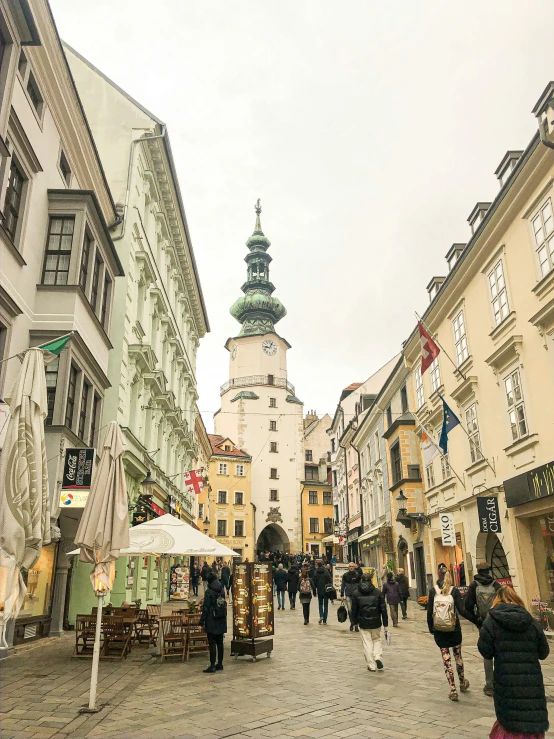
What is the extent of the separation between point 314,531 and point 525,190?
57.9m

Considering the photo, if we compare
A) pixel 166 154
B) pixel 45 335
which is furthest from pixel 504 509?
pixel 166 154

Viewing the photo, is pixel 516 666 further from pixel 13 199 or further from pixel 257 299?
pixel 257 299

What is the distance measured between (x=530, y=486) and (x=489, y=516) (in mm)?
2865

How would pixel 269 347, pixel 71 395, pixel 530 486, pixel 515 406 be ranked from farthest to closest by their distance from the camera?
1. pixel 269 347
2. pixel 515 406
3. pixel 71 395
4. pixel 530 486

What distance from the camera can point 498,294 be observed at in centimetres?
1756

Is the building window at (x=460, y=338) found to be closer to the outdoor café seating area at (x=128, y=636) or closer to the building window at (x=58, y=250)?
the outdoor café seating area at (x=128, y=636)

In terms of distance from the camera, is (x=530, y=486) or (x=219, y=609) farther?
(x=530, y=486)

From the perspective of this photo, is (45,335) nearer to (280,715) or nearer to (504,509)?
(280,715)

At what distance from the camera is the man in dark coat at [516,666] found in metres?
4.79

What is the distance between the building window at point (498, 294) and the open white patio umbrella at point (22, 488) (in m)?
13.5

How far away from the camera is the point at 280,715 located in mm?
7504

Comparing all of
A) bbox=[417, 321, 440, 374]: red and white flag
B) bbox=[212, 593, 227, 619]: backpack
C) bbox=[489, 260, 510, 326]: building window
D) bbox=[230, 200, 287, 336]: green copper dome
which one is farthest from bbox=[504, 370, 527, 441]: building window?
bbox=[230, 200, 287, 336]: green copper dome

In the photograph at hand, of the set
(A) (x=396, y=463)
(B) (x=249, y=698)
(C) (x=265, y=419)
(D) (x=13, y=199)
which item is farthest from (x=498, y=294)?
(C) (x=265, y=419)

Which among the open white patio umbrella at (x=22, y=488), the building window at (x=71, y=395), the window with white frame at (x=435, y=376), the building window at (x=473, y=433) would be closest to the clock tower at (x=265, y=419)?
the window with white frame at (x=435, y=376)
